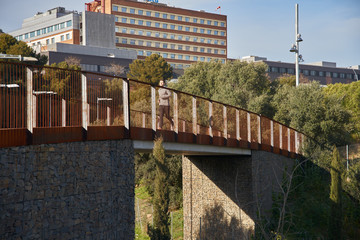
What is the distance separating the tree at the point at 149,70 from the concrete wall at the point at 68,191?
6819 cm

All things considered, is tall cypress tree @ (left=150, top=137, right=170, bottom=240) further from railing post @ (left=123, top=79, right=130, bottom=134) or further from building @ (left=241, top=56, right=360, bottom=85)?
building @ (left=241, top=56, right=360, bottom=85)

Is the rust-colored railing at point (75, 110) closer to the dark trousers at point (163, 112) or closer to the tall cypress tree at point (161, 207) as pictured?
the dark trousers at point (163, 112)

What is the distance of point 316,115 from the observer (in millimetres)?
33250

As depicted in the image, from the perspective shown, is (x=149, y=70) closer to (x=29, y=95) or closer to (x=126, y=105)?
(x=126, y=105)

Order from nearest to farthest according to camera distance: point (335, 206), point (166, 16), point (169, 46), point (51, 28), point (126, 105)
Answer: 1. point (126, 105)
2. point (335, 206)
3. point (51, 28)
4. point (169, 46)
5. point (166, 16)

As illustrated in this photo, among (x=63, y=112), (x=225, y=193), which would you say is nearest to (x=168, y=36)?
(x=225, y=193)

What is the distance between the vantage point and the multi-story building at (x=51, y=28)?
98438 millimetres

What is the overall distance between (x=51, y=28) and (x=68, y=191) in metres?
100

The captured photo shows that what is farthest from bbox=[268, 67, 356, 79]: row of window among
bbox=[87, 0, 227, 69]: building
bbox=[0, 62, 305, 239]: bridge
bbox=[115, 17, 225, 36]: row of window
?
bbox=[0, 62, 305, 239]: bridge

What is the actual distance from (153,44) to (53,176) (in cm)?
10177

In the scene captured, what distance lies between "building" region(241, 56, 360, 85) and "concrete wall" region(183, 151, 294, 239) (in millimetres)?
82828

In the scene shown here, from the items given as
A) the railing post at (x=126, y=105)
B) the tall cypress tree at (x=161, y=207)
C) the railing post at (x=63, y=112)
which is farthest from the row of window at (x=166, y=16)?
the railing post at (x=63, y=112)

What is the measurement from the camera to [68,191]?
1011 cm

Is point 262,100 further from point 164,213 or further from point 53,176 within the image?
point 53,176
